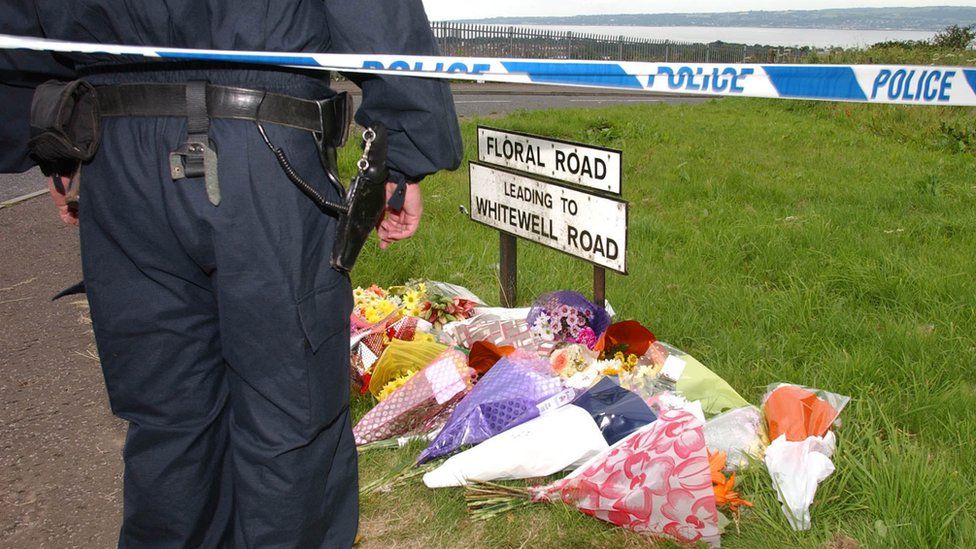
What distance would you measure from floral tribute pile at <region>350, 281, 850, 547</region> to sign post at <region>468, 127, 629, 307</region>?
0.31m

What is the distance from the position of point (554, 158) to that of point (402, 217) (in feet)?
4.76

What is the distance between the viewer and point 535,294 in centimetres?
457

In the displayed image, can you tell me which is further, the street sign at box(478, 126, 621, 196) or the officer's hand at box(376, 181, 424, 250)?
the street sign at box(478, 126, 621, 196)

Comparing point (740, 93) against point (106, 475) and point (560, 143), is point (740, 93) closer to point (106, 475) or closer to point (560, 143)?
point (560, 143)

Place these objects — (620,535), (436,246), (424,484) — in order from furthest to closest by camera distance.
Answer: (436,246), (424,484), (620,535)

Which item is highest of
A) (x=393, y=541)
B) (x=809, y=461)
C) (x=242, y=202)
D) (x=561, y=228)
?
(x=242, y=202)

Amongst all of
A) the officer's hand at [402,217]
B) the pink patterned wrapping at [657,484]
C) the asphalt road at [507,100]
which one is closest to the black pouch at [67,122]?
the officer's hand at [402,217]

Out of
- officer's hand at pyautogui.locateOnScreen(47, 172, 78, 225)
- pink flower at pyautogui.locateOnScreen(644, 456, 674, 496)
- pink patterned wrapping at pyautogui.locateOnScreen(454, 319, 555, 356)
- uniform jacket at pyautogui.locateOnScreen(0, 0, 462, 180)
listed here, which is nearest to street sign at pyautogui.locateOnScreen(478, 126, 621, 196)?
pink patterned wrapping at pyautogui.locateOnScreen(454, 319, 555, 356)

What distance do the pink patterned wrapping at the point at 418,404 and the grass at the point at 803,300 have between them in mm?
104

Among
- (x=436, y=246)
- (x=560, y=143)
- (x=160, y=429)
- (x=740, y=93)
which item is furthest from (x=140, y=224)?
(x=436, y=246)

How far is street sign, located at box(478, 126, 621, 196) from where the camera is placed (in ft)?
11.1

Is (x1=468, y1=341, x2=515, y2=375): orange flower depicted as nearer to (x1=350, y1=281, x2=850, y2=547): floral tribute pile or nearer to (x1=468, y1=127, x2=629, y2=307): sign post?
(x1=350, y1=281, x2=850, y2=547): floral tribute pile

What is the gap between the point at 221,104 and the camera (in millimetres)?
1897

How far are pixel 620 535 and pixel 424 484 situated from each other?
713mm
